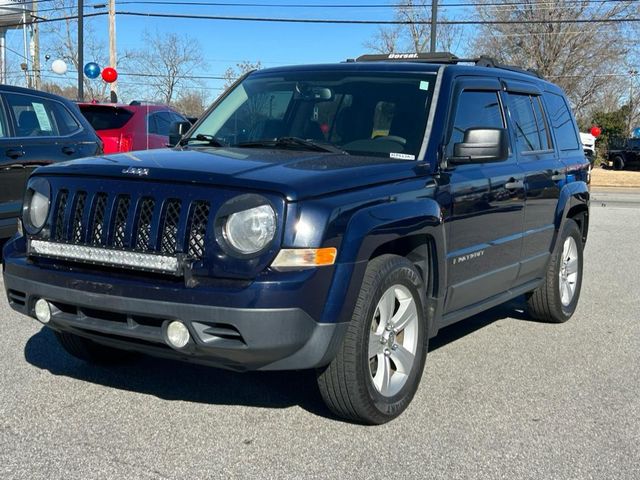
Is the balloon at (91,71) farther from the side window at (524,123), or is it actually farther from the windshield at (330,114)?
the side window at (524,123)

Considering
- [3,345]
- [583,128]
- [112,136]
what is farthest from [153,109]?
[583,128]

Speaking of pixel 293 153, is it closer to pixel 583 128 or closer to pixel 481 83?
pixel 481 83

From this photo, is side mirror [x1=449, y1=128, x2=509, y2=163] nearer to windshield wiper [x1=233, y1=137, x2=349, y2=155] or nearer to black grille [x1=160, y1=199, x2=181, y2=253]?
windshield wiper [x1=233, y1=137, x2=349, y2=155]

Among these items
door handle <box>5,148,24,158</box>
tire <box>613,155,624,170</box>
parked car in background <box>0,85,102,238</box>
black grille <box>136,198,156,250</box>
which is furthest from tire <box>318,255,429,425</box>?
tire <box>613,155,624,170</box>

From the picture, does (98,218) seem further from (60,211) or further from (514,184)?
(514,184)

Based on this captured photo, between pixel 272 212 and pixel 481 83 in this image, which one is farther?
pixel 481 83

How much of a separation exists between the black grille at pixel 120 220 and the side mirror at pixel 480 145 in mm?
1934

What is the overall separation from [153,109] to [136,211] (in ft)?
32.0

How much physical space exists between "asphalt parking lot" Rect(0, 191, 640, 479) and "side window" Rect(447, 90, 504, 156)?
155 centimetres

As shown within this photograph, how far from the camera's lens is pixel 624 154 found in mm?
36219

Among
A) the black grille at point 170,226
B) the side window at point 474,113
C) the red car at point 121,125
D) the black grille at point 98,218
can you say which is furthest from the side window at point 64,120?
the black grille at point 170,226

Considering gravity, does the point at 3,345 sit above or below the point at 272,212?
below

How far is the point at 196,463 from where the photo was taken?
3451 millimetres

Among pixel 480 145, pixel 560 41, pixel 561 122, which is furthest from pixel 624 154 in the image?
pixel 480 145
